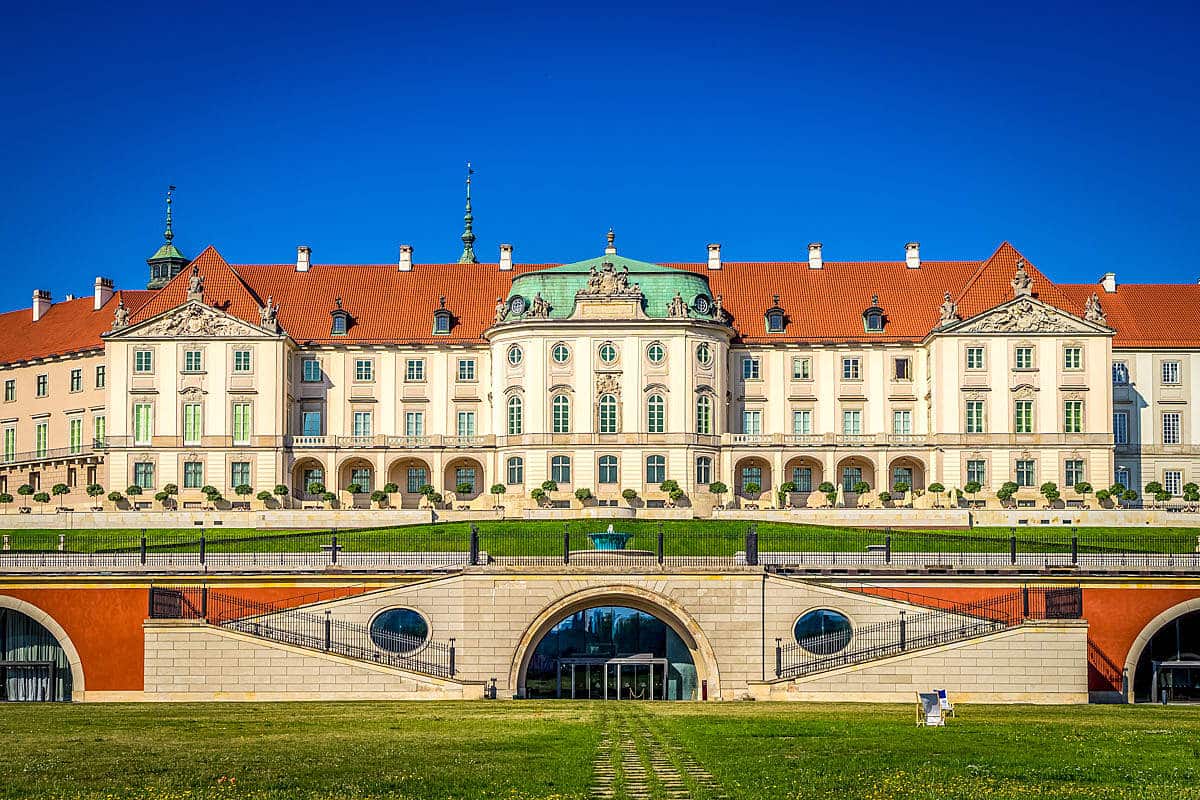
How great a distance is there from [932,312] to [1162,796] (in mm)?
64313

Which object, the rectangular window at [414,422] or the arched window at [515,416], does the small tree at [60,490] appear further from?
the arched window at [515,416]

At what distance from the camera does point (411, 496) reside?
284 feet

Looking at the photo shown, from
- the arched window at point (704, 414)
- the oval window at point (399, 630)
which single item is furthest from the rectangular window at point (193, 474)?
the oval window at point (399, 630)

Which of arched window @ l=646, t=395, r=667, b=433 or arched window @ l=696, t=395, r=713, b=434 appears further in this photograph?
arched window @ l=696, t=395, r=713, b=434

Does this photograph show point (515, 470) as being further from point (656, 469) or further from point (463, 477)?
point (656, 469)

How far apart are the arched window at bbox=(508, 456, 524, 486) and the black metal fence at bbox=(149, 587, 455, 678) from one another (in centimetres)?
3568

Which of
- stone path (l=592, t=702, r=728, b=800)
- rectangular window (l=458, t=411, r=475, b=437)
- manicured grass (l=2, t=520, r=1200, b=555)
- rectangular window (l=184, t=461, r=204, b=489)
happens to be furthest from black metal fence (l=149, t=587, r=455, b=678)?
rectangular window (l=458, t=411, r=475, b=437)

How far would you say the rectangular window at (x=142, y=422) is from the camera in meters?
85.5

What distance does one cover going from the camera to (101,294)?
95.6m

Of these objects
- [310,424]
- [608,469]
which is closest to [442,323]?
[310,424]

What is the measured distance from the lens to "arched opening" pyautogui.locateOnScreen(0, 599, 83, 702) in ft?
161

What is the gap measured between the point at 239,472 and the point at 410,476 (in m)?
7.83

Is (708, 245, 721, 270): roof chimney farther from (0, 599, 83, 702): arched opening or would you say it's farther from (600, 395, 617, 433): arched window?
(0, 599, 83, 702): arched opening

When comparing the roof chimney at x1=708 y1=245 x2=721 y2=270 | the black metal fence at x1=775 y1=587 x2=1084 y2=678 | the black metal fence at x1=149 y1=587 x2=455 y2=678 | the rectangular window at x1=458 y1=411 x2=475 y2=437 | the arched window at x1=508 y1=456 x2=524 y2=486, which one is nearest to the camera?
the black metal fence at x1=775 y1=587 x2=1084 y2=678
